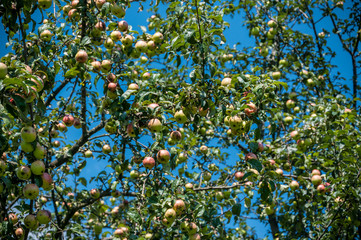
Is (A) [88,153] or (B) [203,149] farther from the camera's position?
(B) [203,149]

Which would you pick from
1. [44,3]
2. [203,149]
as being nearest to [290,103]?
[203,149]

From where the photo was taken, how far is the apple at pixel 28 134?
2814mm

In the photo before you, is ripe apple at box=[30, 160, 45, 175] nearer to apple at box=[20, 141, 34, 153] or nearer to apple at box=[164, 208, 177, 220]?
apple at box=[20, 141, 34, 153]

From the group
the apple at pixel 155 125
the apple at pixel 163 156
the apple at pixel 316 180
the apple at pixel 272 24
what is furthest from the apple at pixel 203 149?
the apple at pixel 272 24

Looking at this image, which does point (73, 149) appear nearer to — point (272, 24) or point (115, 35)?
point (115, 35)

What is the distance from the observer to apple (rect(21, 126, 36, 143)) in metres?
2.81

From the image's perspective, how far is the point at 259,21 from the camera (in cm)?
746

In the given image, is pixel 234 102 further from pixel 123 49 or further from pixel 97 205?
pixel 97 205

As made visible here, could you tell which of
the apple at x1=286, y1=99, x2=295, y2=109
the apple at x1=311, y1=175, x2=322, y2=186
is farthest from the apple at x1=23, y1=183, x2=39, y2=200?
the apple at x1=286, y1=99, x2=295, y2=109

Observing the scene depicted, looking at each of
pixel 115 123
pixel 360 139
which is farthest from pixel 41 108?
pixel 360 139

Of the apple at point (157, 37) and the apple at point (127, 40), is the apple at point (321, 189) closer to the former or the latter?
the apple at point (157, 37)

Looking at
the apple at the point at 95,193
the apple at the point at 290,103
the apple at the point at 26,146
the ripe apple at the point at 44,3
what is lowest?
the apple at the point at 26,146

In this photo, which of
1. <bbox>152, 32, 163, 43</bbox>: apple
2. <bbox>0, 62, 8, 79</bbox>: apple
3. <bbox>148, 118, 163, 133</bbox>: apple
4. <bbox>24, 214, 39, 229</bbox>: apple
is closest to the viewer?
<bbox>0, 62, 8, 79</bbox>: apple

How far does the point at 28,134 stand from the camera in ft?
9.30
